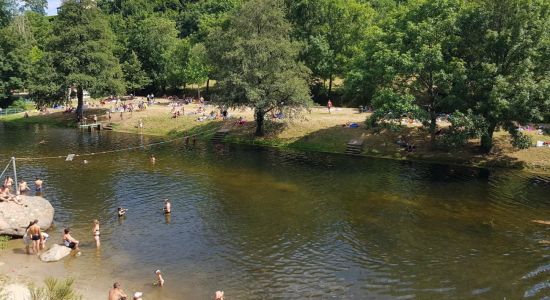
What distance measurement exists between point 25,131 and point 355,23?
61424mm

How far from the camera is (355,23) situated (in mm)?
85500

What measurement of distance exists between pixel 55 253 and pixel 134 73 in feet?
257

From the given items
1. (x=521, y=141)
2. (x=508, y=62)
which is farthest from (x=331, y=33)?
(x=521, y=141)

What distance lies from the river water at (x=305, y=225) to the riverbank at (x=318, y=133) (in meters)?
3.37

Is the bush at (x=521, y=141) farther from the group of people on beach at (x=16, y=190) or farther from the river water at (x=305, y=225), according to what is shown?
the group of people on beach at (x=16, y=190)

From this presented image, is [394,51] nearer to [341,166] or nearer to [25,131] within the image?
[341,166]

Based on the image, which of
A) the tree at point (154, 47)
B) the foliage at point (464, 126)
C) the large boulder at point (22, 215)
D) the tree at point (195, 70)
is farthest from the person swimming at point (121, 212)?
the tree at point (154, 47)

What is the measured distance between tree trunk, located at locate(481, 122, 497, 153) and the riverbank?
2.54 feet

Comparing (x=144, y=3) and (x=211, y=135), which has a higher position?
(x=144, y=3)

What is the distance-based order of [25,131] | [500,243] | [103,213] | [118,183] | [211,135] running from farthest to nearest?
[25,131] → [211,135] → [118,183] → [103,213] → [500,243]

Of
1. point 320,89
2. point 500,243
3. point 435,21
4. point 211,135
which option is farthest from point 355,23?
point 500,243

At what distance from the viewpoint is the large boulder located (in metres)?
34.8

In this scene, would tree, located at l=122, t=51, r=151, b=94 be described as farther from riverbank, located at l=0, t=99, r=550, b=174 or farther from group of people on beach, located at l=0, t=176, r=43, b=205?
group of people on beach, located at l=0, t=176, r=43, b=205

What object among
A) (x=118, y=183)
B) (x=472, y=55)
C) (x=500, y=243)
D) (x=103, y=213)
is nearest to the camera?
(x=500, y=243)
